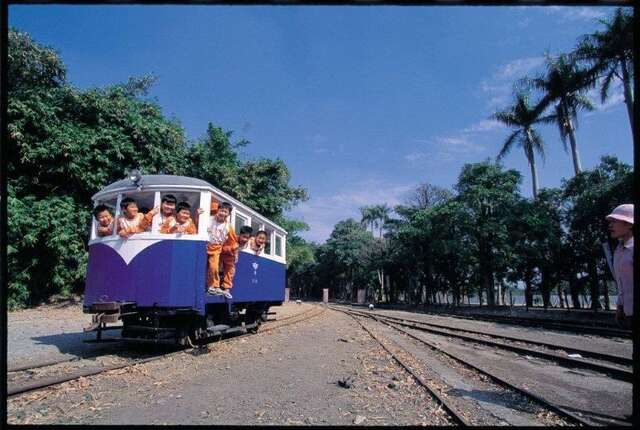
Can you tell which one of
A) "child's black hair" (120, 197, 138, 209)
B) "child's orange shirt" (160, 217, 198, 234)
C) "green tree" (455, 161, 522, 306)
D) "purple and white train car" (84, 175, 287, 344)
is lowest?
"purple and white train car" (84, 175, 287, 344)

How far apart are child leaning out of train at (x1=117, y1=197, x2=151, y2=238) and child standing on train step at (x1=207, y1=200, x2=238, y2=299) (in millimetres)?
1280

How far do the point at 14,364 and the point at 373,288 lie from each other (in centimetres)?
5621

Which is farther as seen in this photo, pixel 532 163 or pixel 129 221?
pixel 532 163

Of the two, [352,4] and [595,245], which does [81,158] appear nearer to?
[352,4]

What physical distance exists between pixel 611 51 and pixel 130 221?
24.9 meters

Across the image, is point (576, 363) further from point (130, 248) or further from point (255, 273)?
point (130, 248)

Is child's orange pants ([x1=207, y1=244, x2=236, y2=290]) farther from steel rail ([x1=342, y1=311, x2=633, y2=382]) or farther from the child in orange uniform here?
steel rail ([x1=342, y1=311, x2=633, y2=382])

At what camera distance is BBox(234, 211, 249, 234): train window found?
10.2 metres

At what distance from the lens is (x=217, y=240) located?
8812 mm

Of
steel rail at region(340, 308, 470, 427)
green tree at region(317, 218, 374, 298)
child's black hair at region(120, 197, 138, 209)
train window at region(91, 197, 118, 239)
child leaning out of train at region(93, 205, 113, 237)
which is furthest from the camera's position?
green tree at region(317, 218, 374, 298)

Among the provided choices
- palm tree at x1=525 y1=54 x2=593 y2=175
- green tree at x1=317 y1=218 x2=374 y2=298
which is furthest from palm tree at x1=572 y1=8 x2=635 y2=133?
green tree at x1=317 y1=218 x2=374 y2=298

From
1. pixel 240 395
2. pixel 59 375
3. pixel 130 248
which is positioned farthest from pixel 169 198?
pixel 240 395

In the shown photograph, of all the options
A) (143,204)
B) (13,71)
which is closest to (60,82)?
(13,71)

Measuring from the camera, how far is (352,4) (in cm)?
232
